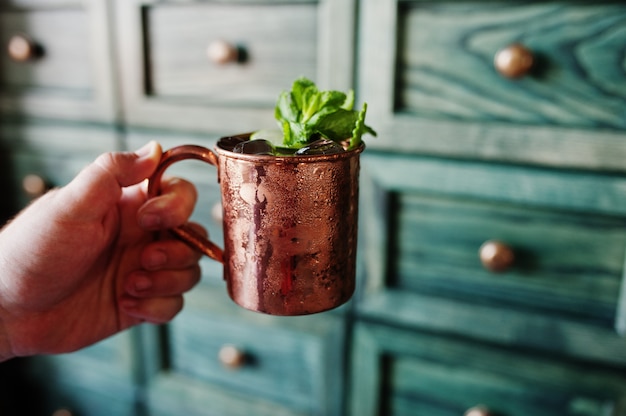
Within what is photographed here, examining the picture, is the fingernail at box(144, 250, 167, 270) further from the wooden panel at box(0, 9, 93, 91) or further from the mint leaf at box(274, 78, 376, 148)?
the wooden panel at box(0, 9, 93, 91)

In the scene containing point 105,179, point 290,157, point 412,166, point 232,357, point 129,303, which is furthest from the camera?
point 232,357

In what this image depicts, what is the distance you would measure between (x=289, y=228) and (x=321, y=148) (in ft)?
0.20

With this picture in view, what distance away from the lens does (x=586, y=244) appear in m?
0.70

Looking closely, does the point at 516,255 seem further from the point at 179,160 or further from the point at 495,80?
the point at 179,160

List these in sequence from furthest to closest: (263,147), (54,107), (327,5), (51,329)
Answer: (54,107) → (327,5) → (51,329) → (263,147)

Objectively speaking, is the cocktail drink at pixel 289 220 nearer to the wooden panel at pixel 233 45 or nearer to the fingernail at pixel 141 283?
the fingernail at pixel 141 283

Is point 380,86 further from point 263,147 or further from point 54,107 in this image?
point 54,107

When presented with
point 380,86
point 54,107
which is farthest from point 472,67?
point 54,107

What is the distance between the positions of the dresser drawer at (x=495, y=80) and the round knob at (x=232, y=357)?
417 mm

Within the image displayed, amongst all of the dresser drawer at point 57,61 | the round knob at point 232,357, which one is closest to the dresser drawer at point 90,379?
the round knob at point 232,357

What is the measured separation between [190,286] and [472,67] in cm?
42

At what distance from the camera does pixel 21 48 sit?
93 centimetres

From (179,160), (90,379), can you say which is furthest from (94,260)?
(90,379)

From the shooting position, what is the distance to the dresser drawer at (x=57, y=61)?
0.90 m
